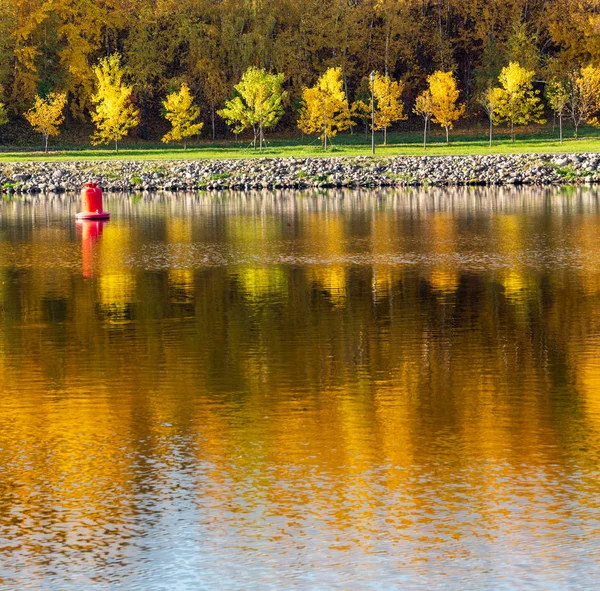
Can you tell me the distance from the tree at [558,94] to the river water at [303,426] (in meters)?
62.3

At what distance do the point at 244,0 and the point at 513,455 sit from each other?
322ft

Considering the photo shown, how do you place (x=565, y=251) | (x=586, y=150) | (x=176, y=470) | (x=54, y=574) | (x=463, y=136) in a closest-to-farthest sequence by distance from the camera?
(x=54, y=574) < (x=176, y=470) < (x=565, y=251) < (x=586, y=150) < (x=463, y=136)

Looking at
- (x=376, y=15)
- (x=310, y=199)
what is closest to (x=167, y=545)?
(x=310, y=199)

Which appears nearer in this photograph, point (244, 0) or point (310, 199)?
point (310, 199)

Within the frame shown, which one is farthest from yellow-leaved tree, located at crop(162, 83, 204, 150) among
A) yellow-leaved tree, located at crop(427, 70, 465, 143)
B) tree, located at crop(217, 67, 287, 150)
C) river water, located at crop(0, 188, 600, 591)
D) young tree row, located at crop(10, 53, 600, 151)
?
river water, located at crop(0, 188, 600, 591)

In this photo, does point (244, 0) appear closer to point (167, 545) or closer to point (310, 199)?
point (310, 199)

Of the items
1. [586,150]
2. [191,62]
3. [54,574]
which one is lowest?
[54,574]

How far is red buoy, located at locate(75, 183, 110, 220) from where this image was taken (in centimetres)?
4647

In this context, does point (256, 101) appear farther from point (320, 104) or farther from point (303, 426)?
point (303, 426)

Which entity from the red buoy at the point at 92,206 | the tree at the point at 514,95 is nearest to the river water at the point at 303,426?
the red buoy at the point at 92,206

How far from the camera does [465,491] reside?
1046 centimetres

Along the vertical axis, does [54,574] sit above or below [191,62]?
below

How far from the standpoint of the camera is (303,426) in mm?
12906

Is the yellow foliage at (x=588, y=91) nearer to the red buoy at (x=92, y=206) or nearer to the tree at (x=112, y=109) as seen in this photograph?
the tree at (x=112, y=109)
